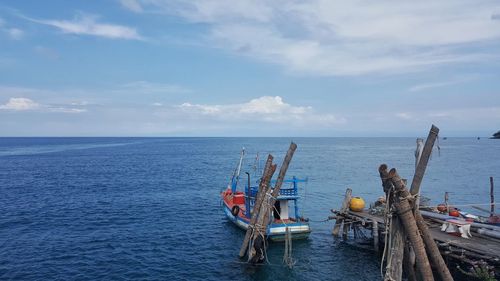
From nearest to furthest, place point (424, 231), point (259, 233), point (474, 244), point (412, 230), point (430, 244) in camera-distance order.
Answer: point (412, 230) < point (424, 231) < point (430, 244) < point (474, 244) < point (259, 233)

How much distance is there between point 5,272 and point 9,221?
17.4 meters

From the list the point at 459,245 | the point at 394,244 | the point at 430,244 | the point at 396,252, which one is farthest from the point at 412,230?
the point at 459,245

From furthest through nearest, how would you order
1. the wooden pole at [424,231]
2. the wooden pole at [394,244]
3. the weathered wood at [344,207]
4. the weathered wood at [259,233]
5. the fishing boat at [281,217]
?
1. the weathered wood at [344,207]
2. the fishing boat at [281,217]
3. the weathered wood at [259,233]
4. the wooden pole at [394,244]
5. the wooden pole at [424,231]

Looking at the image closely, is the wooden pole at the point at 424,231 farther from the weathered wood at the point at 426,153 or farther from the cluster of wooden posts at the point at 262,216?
the cluster of wooden posts at the point at 262,216

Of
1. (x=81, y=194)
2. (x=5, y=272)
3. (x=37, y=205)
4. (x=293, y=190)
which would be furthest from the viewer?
(x=81, y=194)

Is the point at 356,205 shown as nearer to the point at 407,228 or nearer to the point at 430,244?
the point at 430,244

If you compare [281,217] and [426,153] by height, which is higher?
[426,153]

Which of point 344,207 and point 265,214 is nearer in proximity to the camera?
point 265,214

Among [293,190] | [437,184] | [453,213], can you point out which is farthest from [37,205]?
[437,184]

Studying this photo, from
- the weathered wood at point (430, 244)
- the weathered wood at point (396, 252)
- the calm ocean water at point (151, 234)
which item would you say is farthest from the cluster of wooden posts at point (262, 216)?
the weathered wood at point (396, 252)

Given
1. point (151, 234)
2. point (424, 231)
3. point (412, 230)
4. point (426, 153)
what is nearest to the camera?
point (412, 230)

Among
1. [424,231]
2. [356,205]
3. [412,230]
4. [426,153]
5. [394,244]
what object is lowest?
[356,205]

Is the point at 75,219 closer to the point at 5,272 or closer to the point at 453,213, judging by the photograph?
the point at 5,272

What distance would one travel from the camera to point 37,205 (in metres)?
49.1
